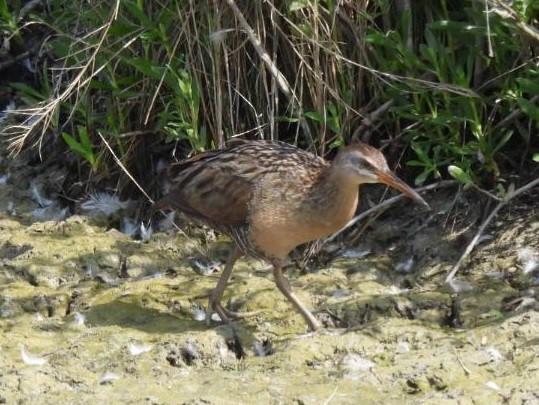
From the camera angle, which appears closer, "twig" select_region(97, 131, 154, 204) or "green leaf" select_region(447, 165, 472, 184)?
"green leaf" select_region(447, 165, 472, 184)

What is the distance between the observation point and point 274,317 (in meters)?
6.34

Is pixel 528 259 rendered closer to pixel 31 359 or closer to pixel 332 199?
pixel 332 199

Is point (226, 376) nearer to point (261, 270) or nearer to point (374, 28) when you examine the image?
point (261, 270)

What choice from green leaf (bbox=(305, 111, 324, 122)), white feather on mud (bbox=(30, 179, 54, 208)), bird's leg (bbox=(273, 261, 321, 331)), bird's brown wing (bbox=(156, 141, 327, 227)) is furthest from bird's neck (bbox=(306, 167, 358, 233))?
white feather on mud (bbox=(30, 179, 54, 208))

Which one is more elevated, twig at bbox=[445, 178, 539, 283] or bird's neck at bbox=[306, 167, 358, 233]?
bird's neck at bbox=[306, 167, 358, 233]

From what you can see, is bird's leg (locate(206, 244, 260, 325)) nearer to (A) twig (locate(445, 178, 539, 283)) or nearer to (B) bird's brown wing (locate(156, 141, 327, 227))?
(B) bird's brown wing (locate(156, 141, 327, 227))

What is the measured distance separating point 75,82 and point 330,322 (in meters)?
1.96

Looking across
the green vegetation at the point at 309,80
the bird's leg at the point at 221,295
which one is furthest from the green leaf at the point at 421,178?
the bird's leg at the point at 221,295

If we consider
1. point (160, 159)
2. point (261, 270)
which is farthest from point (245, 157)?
point (160, 159)

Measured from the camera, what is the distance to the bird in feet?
20.1

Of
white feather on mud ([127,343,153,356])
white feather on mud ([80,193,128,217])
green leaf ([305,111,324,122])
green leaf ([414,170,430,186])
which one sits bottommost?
white feather on mud ([80,193,128,217])

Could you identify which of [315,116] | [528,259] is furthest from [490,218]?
[315,116]

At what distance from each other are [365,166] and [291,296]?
76cm

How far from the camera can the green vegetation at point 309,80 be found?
261 inches
